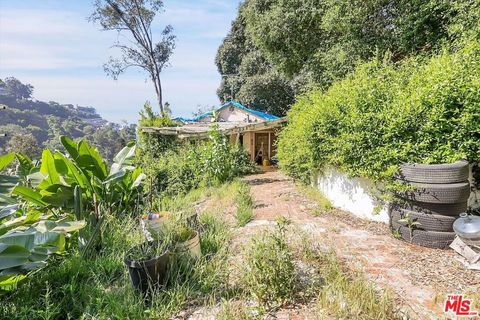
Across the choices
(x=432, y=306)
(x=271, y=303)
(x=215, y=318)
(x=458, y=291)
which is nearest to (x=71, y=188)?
(x=215, y=318)

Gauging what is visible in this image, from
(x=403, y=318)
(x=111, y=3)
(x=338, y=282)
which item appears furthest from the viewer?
(x=111, y=3)

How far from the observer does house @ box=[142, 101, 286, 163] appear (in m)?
12.7

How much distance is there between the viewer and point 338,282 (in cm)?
276

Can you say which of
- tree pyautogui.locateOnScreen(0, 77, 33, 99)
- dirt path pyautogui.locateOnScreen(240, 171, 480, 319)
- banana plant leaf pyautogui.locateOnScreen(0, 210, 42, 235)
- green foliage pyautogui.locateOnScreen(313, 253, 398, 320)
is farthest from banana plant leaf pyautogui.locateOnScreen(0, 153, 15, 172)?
tree pyautogui.locateOnScreen(0, 77, 33, 99)

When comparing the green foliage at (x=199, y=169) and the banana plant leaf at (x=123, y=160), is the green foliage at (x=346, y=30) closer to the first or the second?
the green foliage at (x=199, y=169)

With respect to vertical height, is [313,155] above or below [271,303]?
above

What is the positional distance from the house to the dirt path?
6.67m

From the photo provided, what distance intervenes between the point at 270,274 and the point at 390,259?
1.91 m

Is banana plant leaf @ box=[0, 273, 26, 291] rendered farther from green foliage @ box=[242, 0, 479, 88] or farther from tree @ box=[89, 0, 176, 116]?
tree @ box=[89, 0, 176, 116]

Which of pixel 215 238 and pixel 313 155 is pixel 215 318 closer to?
pixel 215 238

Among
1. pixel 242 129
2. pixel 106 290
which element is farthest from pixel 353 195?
pixel 242 129

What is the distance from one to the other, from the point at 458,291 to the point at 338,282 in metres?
1.40

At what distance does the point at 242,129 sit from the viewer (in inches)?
500

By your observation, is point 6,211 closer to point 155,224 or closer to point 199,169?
point 155,224
